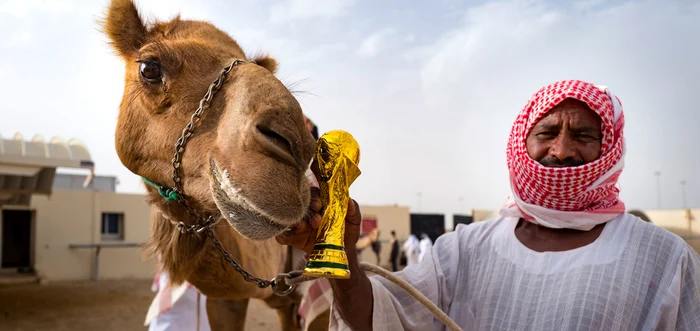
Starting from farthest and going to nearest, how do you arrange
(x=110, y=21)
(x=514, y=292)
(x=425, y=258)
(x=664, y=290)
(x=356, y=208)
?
(x=110, y=21) → (x=425, y=258) → (x=514, y=292) → (x=664, y=290) → (x=356, y=208)

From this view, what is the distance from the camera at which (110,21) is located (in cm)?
250

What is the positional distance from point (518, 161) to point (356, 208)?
2.64 feet

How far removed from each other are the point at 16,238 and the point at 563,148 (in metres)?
22.7

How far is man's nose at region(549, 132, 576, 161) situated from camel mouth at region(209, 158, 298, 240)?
1.10 meters

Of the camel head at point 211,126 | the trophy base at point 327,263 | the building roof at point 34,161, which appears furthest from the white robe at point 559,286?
the building roof at point 34,161

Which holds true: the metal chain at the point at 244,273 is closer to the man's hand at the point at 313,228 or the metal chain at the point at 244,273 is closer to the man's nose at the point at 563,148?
the man's hand at the point at 313,228

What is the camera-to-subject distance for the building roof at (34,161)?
9.46 metres

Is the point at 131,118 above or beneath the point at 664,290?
above

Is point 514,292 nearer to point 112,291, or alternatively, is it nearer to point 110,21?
point 110,21

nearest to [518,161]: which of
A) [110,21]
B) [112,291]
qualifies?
[110,21]

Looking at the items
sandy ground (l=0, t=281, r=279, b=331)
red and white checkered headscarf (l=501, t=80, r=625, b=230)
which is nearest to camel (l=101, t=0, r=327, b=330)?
red and white checkered headscarf (l=501, t=80, r=625, b=230)

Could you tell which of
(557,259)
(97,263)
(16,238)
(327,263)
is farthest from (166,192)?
(16,238)

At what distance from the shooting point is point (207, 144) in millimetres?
1872

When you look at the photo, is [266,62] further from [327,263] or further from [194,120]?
[327,263]
